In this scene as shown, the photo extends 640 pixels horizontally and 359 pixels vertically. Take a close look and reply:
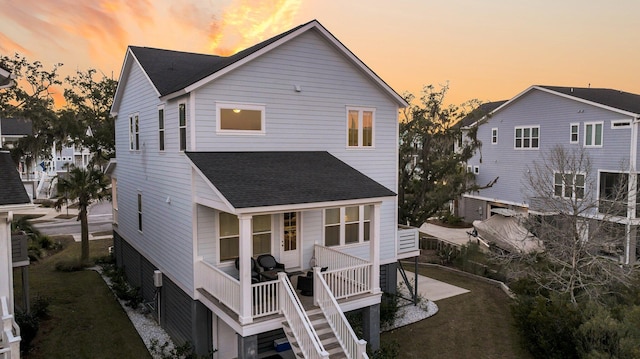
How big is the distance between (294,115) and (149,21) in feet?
41.3

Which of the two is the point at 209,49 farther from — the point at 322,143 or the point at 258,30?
the point at 322,143

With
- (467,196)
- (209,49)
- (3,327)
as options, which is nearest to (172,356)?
(3,327)

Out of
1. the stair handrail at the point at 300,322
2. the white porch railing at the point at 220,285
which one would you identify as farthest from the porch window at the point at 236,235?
the stair handrail at the point at 300,322

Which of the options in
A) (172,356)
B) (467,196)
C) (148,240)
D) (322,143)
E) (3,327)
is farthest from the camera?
(467,196)

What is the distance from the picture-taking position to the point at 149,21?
20.6m

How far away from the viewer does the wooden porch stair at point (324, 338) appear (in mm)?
9320

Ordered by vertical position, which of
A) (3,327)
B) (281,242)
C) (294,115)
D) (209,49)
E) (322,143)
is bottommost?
(3,327)

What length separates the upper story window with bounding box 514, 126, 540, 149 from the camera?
93.8ft

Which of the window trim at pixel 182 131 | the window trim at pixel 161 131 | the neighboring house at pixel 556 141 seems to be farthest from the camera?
the neighboring house at pixel 556 141

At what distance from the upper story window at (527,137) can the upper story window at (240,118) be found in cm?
2331

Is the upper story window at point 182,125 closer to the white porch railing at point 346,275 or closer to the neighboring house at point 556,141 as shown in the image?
the white porch railing at point 346,275

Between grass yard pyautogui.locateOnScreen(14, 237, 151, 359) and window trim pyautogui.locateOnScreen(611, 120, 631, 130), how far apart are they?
25271 mm

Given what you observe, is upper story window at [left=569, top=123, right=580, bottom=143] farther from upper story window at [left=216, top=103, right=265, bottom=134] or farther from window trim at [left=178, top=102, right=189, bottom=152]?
window trim at [left=178, top=102, right=189, bottom=152]

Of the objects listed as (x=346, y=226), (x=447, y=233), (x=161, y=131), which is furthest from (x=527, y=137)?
(x=161, y=131)
